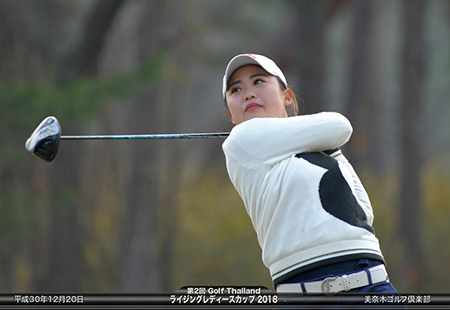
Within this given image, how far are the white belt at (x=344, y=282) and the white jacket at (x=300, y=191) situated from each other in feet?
0.24

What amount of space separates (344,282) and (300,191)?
37cm

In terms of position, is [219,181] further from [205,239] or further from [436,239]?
[436,239]

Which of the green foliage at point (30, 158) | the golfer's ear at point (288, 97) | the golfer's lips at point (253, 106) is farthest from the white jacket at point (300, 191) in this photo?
the green foliage at point (30, 158)

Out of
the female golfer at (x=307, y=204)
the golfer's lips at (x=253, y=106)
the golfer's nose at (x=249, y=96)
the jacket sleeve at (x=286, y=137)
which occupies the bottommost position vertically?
the female golfer at (x=307, y=204)

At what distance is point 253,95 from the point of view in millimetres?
3367

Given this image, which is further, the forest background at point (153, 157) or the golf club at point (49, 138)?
the forest background at point (153, 157)

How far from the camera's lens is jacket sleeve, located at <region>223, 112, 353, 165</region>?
10.0 ft

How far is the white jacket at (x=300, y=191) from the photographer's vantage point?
2.92 metres

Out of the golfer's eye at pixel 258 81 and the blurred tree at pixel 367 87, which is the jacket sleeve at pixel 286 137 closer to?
the golfer's eye at pixel 258 81

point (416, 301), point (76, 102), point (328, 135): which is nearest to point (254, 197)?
point (328, 135)

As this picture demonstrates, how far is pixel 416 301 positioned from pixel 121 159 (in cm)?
949

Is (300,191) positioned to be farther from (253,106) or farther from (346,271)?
(253,106)

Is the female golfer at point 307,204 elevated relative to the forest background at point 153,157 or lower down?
lower down

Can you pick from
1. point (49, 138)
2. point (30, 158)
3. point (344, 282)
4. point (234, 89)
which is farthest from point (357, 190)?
point (30, 158)
